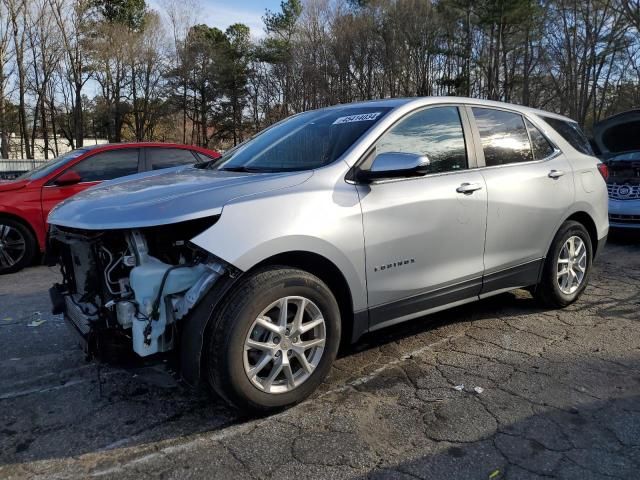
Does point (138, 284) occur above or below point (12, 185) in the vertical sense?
below

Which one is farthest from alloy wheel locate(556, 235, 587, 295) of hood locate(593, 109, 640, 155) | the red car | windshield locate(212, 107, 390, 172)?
hood locate(593, 109, 640, 155)

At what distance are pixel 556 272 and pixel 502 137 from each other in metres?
1.26

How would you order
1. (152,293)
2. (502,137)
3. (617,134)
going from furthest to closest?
(617,134)
(502,137)
(152,293)

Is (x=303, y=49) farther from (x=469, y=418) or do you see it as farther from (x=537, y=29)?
(x=469, y=418)

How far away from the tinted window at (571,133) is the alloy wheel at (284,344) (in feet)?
10.0

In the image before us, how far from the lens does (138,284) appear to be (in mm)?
2537

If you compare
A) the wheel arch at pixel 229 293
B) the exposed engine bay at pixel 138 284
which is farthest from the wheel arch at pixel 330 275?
the exposed engine bay at pixel 138 284

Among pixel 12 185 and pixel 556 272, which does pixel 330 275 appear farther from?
pixel 12 185

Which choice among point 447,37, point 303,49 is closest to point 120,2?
point 303,49

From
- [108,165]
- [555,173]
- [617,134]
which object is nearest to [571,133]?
[555,173]

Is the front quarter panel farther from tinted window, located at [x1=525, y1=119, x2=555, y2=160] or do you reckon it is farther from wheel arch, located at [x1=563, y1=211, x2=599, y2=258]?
wheel arch, located at [x1=563, y1=211, x2=599, y2=258]

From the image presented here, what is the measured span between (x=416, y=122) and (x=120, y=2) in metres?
43.7

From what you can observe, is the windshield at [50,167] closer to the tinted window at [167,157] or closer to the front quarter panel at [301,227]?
the tinted window at [167,157]

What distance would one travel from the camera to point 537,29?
36.1 m
